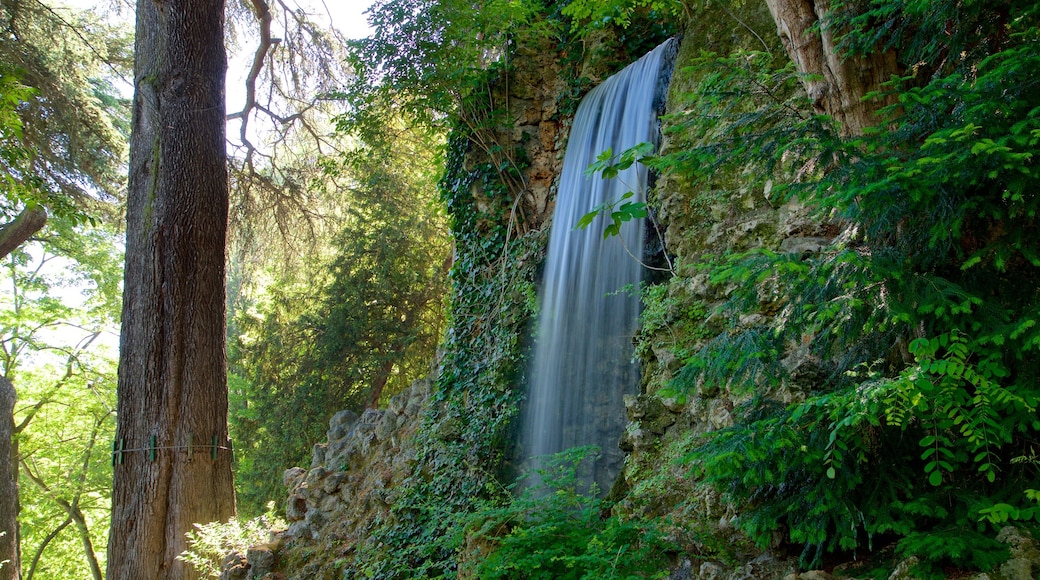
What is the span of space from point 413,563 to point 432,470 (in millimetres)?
939

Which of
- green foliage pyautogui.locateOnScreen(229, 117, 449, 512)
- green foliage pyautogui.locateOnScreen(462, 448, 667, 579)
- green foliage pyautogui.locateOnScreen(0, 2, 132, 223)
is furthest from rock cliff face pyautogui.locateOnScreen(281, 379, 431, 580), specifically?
green foliage pyautogui.locateOnScreen(0, 2, 132, 223)

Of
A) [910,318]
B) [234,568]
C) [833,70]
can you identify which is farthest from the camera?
[234,568]

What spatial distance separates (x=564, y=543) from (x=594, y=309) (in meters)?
3.11

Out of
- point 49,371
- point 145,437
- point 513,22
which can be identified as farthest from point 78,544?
A: point 513,22

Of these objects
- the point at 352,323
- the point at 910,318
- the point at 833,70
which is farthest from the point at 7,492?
the point at 910,318

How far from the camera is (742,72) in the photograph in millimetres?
3295

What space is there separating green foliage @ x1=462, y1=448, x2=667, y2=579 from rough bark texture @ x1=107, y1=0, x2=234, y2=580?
136 inches

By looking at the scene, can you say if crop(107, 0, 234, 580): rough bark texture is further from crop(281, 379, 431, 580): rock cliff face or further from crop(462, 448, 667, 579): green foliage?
crop(462, 448, 667, 579): green foliage

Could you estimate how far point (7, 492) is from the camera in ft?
33.1

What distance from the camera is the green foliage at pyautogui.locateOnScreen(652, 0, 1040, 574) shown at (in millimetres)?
2496

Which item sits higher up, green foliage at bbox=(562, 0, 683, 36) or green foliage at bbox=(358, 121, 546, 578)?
green foliage at bbox=(562, 0, 683, 36)

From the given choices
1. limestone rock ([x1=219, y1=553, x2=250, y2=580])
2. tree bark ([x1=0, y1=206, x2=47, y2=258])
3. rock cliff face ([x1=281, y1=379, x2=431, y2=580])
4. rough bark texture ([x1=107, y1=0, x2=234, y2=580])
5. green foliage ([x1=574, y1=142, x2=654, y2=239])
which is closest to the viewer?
green foliage ([x1=574, y1=142, x2=654, y2=239])

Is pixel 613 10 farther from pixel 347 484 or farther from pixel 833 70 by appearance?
pixel 347 484

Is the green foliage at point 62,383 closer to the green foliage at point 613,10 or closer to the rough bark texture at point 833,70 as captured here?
the green foliage at point 613,10
